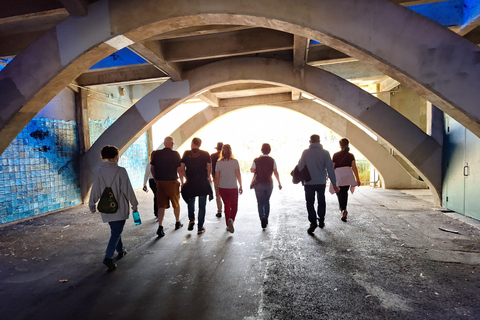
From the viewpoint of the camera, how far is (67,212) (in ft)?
26.5

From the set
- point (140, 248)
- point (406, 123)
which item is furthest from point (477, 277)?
point (406, 123)

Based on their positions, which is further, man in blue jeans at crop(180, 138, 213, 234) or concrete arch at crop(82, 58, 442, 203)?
concrete arch at crop(82, 58, 442, 203)

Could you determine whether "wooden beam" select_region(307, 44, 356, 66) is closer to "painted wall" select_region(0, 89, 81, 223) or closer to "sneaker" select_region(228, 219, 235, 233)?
"sneaker" select_region(228, 219, 235, 233)

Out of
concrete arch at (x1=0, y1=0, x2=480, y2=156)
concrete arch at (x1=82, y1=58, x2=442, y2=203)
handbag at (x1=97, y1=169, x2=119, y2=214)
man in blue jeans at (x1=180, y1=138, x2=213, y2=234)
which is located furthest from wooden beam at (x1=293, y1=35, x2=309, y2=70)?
handbag at (x1=97, y1=169, x2=119, y2=214)

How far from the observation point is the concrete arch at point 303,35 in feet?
13.4

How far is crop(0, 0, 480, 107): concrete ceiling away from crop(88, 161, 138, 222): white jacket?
325 centimetres

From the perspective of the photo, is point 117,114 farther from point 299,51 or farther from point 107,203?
point 107,203

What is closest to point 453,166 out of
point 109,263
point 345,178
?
point 345,178

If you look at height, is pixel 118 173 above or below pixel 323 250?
above

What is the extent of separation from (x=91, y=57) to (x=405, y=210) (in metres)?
8.22

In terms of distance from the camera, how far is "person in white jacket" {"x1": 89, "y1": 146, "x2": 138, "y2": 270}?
3760 millimetres

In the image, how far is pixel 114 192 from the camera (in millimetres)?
3785

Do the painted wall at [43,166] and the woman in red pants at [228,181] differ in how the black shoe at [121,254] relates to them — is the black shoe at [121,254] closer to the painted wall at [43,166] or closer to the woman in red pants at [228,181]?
the woman in red pants at [228,181]

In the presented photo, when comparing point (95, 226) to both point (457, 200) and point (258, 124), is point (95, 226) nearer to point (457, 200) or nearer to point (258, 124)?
point (457, 200)
